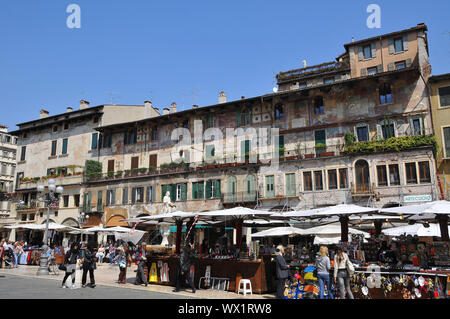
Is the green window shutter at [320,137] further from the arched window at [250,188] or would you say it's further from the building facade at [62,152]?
the building facade at [62,152]

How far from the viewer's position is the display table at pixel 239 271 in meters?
12.6

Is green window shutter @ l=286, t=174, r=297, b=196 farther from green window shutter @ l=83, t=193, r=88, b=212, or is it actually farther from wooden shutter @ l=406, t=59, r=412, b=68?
green window shutter @ l=83, t=193, r=88, b=212

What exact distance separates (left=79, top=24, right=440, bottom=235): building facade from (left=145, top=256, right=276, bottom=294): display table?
15959 millimetres

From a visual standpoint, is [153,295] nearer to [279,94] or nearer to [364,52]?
[279,94]

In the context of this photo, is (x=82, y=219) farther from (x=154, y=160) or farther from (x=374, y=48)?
(x=374, y=48)

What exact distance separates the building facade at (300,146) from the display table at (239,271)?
52.4ft

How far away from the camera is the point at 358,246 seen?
12.3 m

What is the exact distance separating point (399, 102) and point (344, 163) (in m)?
5.79

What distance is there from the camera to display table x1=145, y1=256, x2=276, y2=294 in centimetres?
1258

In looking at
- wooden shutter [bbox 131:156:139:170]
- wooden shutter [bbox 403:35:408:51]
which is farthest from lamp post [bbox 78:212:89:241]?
wooden shutter [bbox 403:35:408:51]

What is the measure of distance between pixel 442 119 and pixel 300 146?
32.3ft

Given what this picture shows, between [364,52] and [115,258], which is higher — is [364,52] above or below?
above

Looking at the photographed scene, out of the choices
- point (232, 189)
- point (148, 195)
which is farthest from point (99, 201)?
point (232, 189)
